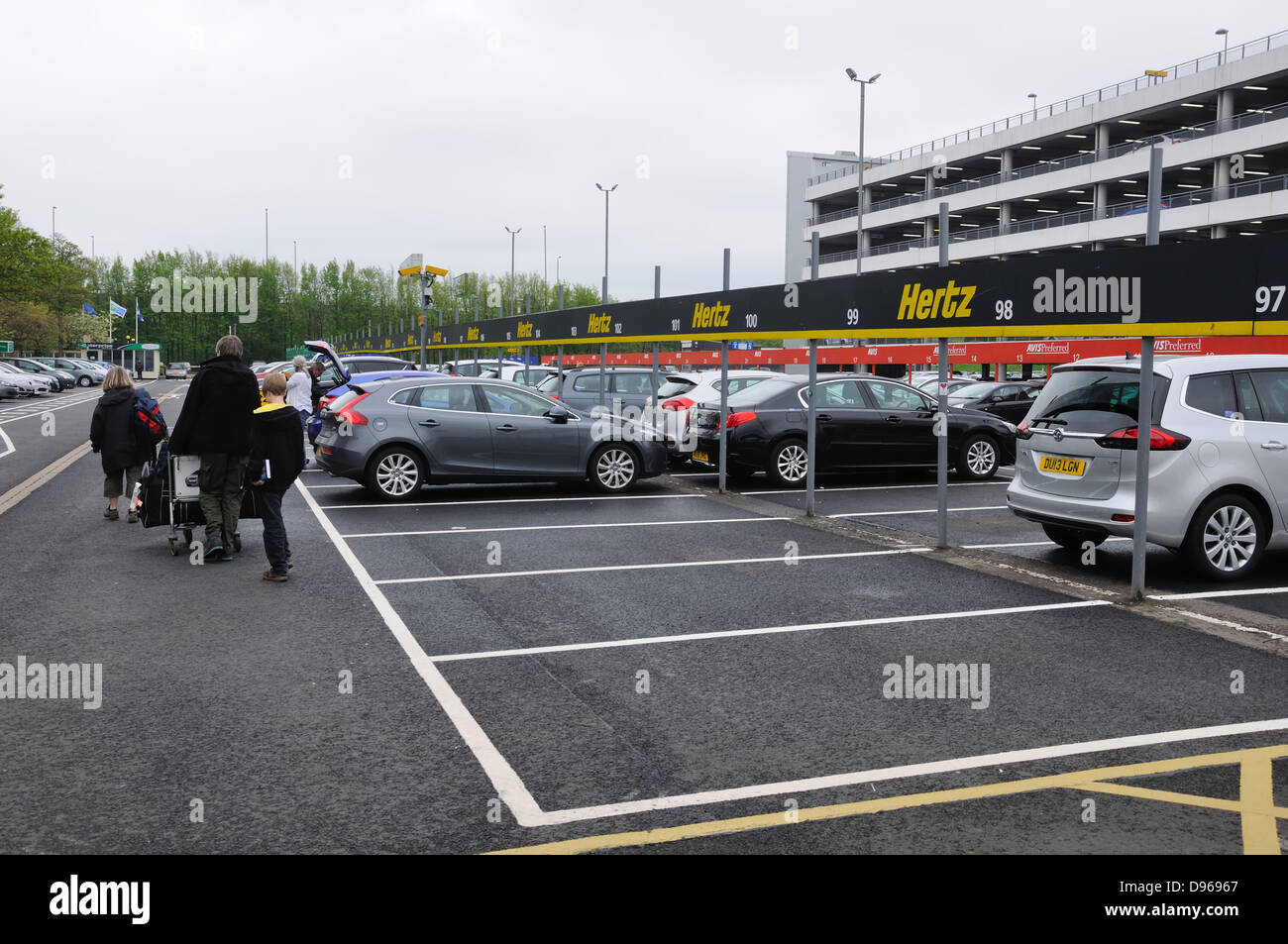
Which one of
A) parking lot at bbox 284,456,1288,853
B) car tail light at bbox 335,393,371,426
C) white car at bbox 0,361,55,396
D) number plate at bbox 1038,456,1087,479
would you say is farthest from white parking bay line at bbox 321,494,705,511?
white car at bbox 0,361,55,396

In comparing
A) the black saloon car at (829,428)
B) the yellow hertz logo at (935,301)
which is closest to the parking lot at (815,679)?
the yellow hertz logo at (935,301)

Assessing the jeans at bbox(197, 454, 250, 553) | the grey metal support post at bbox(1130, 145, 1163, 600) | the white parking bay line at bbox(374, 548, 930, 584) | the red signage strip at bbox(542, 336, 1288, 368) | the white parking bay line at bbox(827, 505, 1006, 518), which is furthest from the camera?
the red signage strip at bbox(542, 336, 1288, 368)

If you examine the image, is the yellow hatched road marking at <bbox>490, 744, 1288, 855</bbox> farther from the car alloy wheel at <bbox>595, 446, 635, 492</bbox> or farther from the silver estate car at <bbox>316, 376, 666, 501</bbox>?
the car alloy wheel at <bbox>595, 446, 635, 492</bbox>

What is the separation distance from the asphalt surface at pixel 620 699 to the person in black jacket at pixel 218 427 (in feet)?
1.89

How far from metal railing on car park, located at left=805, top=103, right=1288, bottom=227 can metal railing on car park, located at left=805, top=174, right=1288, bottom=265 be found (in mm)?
2480

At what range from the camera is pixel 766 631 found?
7406 mm

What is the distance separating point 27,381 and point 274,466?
45740 mm

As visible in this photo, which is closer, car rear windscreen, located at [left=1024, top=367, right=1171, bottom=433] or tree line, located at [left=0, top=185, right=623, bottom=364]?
car rear windscreen, located at [left=1024, top=367, right=1171, bottom=433]

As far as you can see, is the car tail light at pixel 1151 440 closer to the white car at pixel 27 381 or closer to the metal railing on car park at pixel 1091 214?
the metal railing on car park at pixel 1091 214

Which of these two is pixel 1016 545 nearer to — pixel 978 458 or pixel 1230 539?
pixel 1230 539

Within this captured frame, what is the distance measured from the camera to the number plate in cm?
923

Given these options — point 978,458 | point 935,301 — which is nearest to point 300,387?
point 978,458
